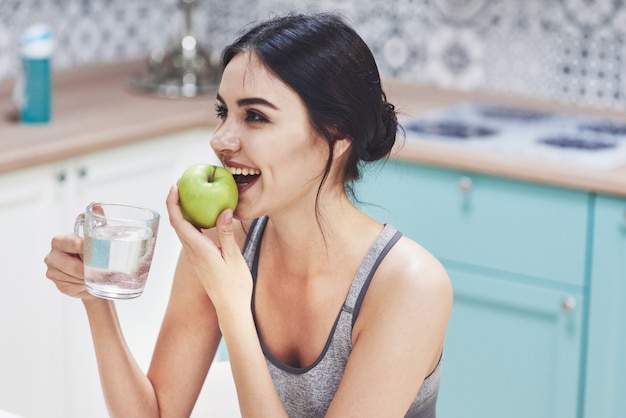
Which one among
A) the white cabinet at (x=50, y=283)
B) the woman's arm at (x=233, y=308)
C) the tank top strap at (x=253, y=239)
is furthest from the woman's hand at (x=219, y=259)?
the white cabinet at (x=50, y=283)

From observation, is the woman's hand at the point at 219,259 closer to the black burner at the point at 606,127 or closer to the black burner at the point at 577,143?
the black burner at the point at 577,143

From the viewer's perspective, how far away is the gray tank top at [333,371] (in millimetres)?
1583

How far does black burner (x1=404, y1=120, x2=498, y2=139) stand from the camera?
272 centimetres

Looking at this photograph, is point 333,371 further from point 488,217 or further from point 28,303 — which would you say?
point 28,303

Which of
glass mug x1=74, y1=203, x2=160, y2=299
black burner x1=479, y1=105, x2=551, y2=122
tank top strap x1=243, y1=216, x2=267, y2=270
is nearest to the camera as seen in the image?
glass mug x1=74, y1=203, x2=160, y2=299

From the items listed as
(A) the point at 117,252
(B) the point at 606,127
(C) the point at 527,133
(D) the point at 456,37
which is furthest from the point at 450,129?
(A) the point at 117,252

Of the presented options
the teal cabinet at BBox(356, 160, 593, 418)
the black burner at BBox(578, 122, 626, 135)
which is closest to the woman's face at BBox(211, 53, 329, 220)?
the teal cabinet at BBox(356, 160, 593, 418)

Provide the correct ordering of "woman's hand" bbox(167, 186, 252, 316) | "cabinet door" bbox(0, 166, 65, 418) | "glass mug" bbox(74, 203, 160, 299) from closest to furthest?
"glass mug" bbox(74, 203, 160, 299) < "woman's hand" bbox(167, 186, 252, 316) < "cabinet door" bbox(0, 166, 65, 418)

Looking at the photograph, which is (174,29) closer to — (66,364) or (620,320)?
(66,364)

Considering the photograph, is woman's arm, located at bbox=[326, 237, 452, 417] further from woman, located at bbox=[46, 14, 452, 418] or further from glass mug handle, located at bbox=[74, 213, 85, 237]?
glass mug handle, located at bbox=[74, 213, 85, 237]

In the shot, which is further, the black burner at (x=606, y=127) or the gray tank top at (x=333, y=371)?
the black burner at (x=606, y=127)

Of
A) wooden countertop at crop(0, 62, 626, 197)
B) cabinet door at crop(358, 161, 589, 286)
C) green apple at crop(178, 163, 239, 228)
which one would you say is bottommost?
cabinet door at crop(358, 161, 589, 286)

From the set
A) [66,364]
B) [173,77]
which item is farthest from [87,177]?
[173,77]

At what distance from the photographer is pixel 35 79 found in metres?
2.75
